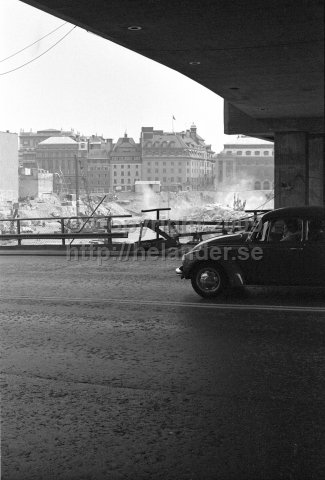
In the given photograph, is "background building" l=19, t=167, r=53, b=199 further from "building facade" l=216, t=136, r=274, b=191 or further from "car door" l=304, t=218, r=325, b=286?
"car door" l=304, t=218, r=325, b=286

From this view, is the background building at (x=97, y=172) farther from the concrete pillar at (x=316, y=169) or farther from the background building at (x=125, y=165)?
the concrete pillar at (x=316, y=169)

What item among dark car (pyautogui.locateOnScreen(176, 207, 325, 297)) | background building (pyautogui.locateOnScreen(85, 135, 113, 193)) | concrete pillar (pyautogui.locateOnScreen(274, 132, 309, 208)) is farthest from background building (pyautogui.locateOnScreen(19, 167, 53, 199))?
dark car (pyautogui.locateOnScreen(176, 207, 325, 297))

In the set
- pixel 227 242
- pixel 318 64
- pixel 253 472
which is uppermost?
pixel 318 64

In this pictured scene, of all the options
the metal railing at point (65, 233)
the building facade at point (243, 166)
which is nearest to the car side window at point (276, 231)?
the building facade at point (243, 166)

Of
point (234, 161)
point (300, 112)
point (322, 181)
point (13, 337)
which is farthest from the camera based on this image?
point (322, 181)

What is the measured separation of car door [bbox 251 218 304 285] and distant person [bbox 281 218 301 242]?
3 centimetres

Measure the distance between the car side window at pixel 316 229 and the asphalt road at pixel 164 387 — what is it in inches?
37.7

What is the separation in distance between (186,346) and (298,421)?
2.56 metres

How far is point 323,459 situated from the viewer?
413cm

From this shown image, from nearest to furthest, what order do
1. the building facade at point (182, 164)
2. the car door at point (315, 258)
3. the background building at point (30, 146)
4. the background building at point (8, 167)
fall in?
the car door at point (315, 258)
the building facade at point (182, 164)
the background building at point (8, 167)
the background building at point (30, 146)

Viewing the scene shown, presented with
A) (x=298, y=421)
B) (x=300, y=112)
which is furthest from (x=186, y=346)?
(x=300, y=112)

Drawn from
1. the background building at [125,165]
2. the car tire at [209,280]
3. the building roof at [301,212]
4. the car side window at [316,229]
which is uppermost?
the background building at [125,165]

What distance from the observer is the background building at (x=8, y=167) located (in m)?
38.2

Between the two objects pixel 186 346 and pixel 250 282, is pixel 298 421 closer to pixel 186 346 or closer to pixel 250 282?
pixel 186 346
